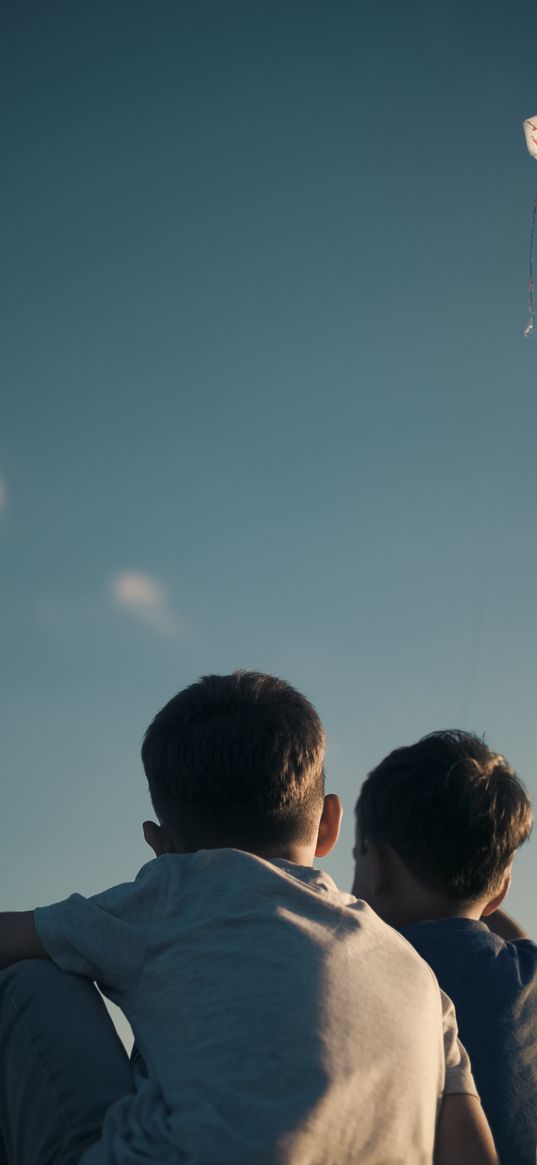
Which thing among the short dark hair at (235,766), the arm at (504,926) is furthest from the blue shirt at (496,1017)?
the short dark hair at (235,766)

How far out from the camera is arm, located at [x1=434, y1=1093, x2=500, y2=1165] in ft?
6.93

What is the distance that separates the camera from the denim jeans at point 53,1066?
6.33 feet

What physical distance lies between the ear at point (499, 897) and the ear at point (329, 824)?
0.63 m

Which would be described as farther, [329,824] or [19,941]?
[329,824]

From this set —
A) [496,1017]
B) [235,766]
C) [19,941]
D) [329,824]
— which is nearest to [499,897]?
[496,1017]

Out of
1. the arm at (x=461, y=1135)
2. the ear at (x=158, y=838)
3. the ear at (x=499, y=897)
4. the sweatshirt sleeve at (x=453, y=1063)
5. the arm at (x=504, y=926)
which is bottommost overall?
the arm at (x=461, y=1135)

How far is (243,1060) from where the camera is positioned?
183 centimetres

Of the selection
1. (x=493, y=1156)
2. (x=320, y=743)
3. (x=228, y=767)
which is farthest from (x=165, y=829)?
(x=493, y=1156)

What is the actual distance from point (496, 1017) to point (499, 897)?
50 centimetres

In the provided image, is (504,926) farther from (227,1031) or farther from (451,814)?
(227,1031)

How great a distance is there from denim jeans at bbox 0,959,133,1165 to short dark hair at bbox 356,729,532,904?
117 centimetres

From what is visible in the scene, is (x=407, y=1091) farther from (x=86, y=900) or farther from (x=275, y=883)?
(x=86, y=900)

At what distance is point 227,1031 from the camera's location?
1.87 meters

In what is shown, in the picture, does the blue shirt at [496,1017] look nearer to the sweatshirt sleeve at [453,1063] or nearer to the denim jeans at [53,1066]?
the sweatshirt sleeve at [453,1063]
